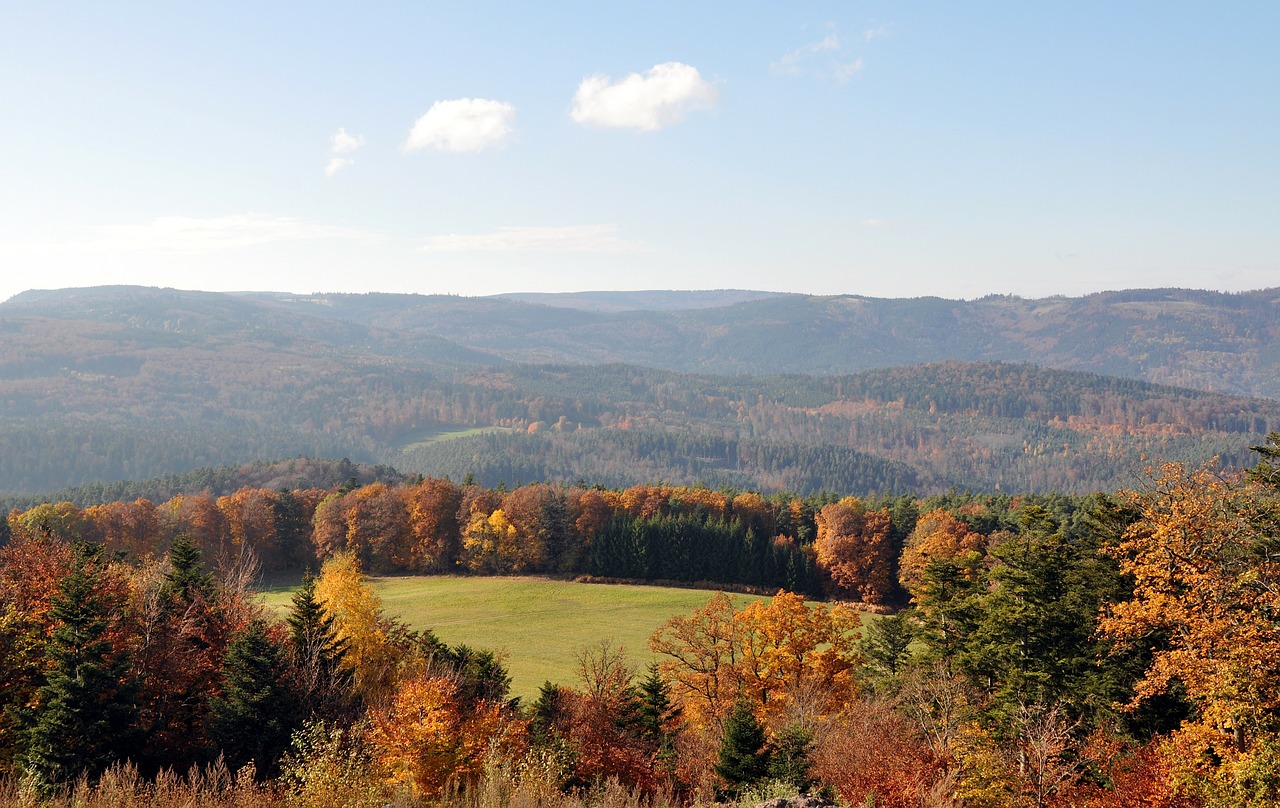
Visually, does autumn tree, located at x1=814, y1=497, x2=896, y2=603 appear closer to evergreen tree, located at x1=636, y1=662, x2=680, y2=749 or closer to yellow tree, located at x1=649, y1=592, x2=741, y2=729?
yellow tree, located at x1=649, y1=592, x2=741, y2=729

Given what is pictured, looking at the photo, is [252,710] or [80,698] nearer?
[80,698]

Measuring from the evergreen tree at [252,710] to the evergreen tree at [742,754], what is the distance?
50.9 feet

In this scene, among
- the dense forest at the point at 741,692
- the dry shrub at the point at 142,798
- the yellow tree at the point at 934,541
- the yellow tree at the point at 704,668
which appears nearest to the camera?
the dry shrub at the point at 142,798

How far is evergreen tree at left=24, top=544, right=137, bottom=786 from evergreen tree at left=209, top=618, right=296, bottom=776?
115 inches

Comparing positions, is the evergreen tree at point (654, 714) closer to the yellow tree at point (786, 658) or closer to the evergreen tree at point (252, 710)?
the yellow tree at point (786, 658)

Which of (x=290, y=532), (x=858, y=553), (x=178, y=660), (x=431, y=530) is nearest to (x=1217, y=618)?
(x=178, y=660)

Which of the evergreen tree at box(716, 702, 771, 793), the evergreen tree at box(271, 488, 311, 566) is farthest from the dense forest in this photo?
the evergreen tree at box(271, 488, 311, 566)

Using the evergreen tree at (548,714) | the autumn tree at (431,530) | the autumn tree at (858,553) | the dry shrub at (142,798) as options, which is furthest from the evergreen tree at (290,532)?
the dry shrub at (142,798)

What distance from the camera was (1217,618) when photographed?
77.8 feet

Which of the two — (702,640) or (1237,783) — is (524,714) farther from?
(1237,783)

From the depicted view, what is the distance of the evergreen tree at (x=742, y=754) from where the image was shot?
28.3 m

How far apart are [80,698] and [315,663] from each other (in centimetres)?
944

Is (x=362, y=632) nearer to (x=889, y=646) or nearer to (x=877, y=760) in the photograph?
(x=877, y=760)

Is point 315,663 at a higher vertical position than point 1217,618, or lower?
lower
